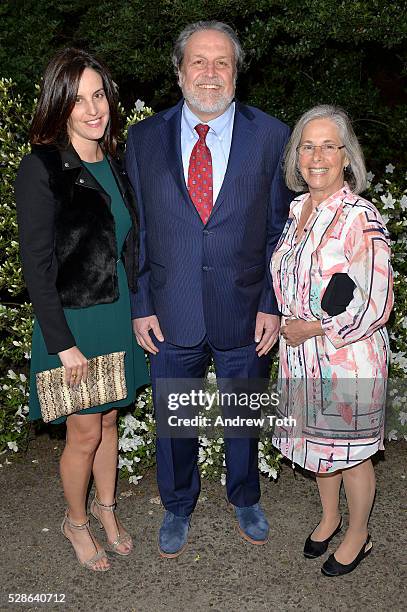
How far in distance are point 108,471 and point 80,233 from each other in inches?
55.2

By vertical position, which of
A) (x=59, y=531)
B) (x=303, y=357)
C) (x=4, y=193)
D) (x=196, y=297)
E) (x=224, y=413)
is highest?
(x=4, y=193)

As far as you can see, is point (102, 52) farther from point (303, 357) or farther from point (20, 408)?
point (303, 357)

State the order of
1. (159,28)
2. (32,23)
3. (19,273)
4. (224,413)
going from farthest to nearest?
(32,23), (159,28), (19,273), (224,413)

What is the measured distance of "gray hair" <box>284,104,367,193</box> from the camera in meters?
3.46

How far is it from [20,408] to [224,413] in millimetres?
1721

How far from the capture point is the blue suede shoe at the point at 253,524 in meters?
4.23

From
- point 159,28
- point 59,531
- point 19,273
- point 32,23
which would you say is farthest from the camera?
point 32,23

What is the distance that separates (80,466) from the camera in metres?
3.82

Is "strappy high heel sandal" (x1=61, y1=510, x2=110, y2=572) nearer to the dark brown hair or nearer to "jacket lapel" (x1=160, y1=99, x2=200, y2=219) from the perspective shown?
"jacket lapel" (x1=160, y1=99, x2=200, y2=219)

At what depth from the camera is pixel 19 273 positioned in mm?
4906

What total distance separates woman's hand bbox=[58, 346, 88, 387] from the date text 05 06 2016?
116 centimetres

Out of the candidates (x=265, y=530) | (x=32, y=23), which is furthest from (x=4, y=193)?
(x=265, y=530)

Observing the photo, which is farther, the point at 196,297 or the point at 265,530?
the point at 265,530

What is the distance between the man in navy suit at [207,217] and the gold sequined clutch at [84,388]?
12.4 inches
